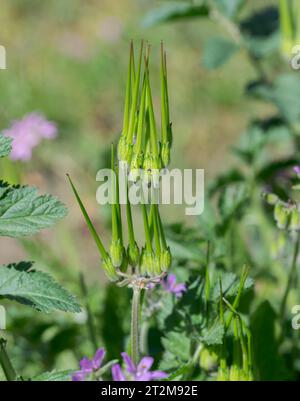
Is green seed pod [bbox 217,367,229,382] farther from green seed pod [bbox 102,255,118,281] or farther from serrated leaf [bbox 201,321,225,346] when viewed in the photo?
green seed pod [bbox 102,255,118,281]

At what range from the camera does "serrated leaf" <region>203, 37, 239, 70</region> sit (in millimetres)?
2125

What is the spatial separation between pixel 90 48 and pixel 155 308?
3.21 m

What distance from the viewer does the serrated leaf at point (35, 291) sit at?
3.68 feet

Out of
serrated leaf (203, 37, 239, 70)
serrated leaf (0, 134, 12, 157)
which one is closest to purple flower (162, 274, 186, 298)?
serrated leaf (0, 134, 12, 157)

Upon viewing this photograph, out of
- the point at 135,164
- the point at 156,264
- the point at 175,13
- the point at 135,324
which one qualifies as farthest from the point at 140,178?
the point at 175,13

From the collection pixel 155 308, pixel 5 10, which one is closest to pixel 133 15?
pixel 5 10

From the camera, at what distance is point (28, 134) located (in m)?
2.26

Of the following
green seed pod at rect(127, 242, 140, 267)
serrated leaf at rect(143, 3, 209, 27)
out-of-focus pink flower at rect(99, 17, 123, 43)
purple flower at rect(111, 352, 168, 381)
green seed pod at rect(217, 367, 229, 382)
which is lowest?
green seed pod at rect(217, 367, 229, 382)

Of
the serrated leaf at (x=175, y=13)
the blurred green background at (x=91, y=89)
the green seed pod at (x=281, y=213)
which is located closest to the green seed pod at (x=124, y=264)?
the green seed pod at (x=281, y=213)

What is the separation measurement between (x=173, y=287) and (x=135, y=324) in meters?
0.28

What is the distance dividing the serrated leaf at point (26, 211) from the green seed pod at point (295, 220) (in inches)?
19.3

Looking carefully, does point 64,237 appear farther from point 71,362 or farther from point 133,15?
point 133,15

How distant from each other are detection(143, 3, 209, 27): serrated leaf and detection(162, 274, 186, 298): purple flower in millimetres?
996

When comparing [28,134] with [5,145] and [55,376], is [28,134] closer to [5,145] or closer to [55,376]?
[5,145]
